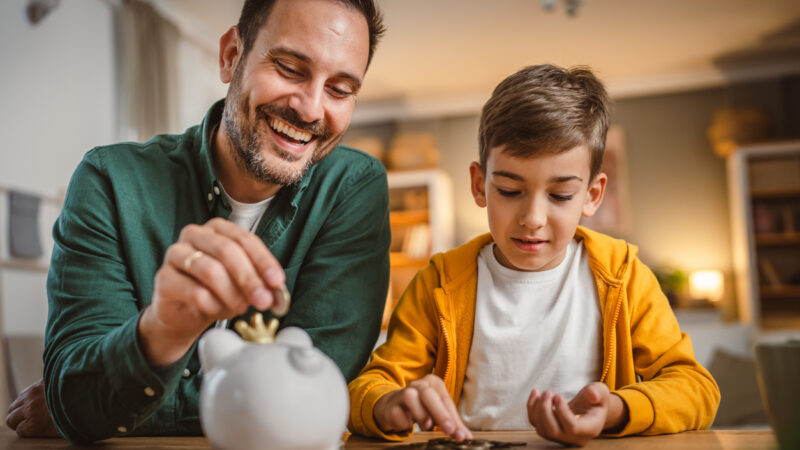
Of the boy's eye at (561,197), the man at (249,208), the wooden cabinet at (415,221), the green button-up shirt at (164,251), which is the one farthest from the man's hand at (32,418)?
the wooden cabinet at (415,221)

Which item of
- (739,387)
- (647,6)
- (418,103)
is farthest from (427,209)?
(739,387)

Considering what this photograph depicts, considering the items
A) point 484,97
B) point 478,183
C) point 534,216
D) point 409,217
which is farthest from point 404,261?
point 534,216

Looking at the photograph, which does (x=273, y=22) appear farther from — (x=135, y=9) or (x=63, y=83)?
(x=135, y=9)

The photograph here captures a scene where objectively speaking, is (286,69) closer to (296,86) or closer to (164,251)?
(296,86)

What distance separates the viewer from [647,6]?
16.3 ft

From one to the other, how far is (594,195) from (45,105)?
11.5 ft

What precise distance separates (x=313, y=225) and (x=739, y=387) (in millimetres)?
2974

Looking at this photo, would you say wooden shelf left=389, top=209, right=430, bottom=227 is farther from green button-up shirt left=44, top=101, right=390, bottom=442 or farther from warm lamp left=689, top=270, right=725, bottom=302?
green button-up shirt left=44, top=101, right=390, bottom=442

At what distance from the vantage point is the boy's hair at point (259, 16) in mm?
1272

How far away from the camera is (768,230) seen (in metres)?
5.86

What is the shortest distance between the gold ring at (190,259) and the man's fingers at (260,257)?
1.2 inches

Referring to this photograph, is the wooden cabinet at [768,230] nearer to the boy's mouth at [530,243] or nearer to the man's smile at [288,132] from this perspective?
the boy's mouth at [530,243]

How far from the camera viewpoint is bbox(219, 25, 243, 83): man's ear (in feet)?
4.57

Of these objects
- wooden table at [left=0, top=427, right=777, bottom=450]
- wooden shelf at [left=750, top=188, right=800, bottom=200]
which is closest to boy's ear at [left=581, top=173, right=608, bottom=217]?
wooden table at [left=0, top=427, right=777, bottom=450]
